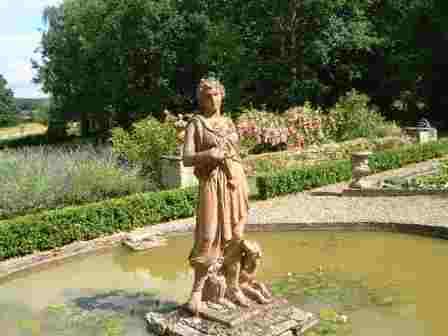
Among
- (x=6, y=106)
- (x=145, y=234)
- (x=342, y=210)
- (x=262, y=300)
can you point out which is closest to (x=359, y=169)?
(x=342, y=210)

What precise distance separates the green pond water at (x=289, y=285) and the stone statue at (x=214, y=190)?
130 centimetres

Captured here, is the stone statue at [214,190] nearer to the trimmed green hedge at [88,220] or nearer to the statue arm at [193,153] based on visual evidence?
the statue arm at [193,153]

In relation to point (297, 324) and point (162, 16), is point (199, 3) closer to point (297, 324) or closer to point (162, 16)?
point (162, 16)

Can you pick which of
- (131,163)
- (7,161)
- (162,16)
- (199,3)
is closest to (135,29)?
(162,16)

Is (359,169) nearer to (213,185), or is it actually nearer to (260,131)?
(260,131)

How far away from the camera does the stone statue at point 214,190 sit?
21.1ft

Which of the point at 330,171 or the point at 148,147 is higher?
the point at 148,147

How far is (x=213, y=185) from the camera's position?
645cm

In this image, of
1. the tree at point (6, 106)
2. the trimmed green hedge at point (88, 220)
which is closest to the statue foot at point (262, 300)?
the trimmed green hedge at point (88, 220)

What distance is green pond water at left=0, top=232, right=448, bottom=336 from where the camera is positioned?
7418 millimetres

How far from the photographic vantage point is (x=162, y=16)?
29766 millimetres

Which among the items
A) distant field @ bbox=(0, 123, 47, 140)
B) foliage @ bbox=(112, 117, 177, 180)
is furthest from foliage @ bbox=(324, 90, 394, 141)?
distant field @ bbox=(0, 123, 47, 140)

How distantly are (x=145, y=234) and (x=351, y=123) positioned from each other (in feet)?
42.3

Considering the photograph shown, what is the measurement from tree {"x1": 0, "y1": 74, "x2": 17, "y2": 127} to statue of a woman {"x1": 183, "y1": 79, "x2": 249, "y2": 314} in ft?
260
